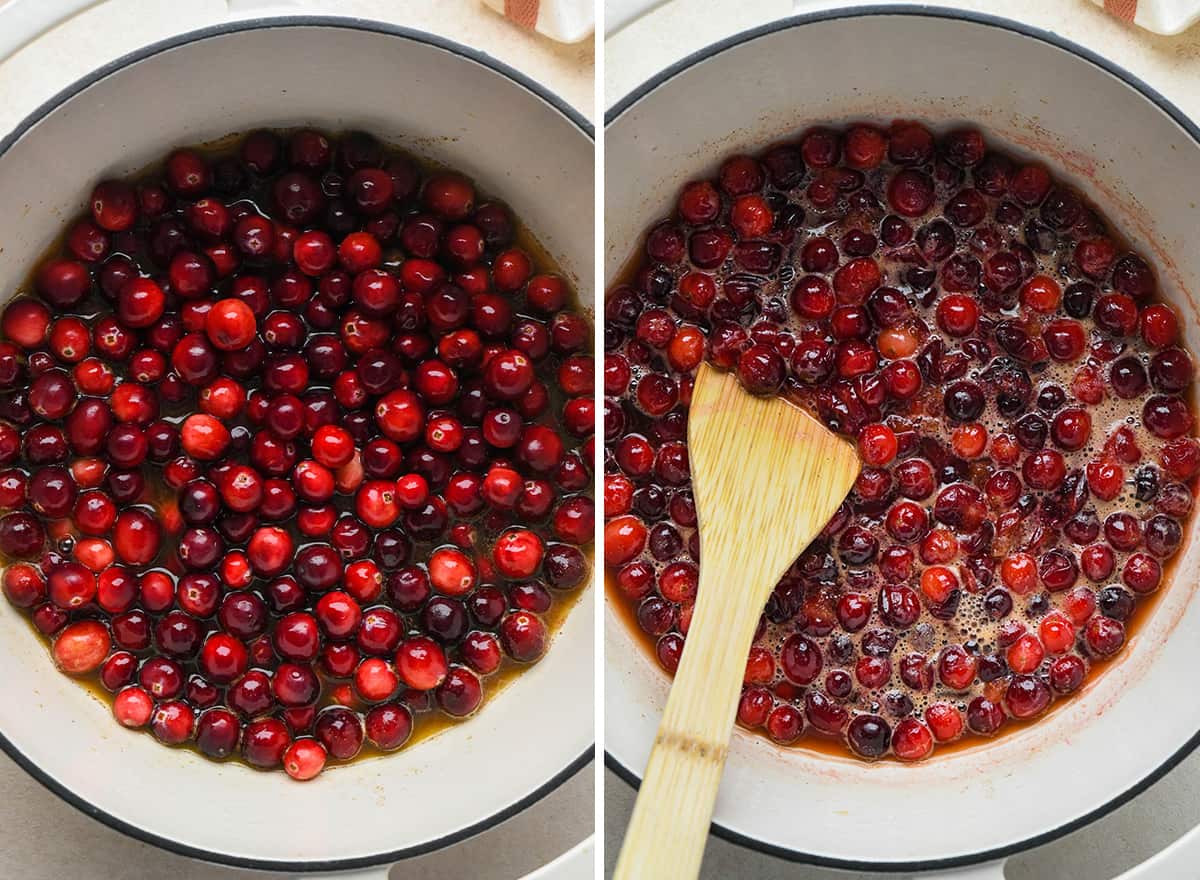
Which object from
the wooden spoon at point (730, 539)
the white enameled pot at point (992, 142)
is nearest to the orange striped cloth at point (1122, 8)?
the white enameled pot at point (992, 142)

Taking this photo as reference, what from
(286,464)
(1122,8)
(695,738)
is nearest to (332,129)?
(286,464)

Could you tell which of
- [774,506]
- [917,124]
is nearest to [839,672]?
[774,506]

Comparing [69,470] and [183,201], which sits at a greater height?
[183,201]

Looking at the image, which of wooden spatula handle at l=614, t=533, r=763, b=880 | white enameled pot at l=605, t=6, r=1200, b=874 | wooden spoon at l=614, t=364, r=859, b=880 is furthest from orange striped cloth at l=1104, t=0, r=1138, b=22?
wooden spatula handle at l=614, t=533, r=763, b=880

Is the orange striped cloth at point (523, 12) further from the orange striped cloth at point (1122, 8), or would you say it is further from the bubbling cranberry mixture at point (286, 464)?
the orange striped cloth at point (1122, 8)

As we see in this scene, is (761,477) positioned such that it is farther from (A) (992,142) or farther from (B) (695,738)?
(A) (992,142)

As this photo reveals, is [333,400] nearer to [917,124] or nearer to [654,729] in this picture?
[654,729]
